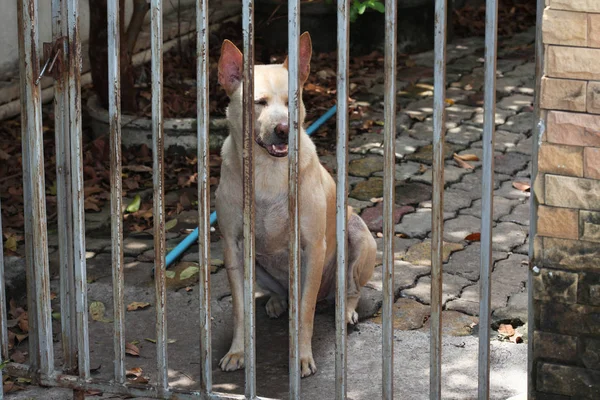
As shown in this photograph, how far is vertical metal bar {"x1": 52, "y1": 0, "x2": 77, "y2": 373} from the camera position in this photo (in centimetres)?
372

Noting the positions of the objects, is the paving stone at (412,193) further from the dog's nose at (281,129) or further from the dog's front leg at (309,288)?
the dog's nose at (281,129)

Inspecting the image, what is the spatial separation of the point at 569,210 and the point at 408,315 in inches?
81.0

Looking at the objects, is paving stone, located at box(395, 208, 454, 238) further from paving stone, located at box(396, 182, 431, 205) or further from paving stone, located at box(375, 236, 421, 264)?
paving stone, located at box(396, 182, 431, 205)

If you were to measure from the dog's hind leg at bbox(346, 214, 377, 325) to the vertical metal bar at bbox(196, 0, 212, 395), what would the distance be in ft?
4.66

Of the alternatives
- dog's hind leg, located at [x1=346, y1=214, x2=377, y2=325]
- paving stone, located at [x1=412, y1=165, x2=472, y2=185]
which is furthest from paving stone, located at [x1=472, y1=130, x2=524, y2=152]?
dog's hind leg, located at [x1=346, y1=214, x2=377, y2=325]

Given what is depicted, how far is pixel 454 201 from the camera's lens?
6.73 m

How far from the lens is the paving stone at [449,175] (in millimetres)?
7125

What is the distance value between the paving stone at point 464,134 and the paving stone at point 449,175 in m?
0.58

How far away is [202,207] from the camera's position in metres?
3.58

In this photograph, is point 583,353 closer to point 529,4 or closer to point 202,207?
point 202,207

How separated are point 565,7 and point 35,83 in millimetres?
1998

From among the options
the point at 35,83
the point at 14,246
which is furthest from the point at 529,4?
the point at 35,83

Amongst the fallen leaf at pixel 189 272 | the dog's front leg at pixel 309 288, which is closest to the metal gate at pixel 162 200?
the dog's front leg at pixel 309 288

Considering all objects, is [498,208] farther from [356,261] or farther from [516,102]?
[516,102]
